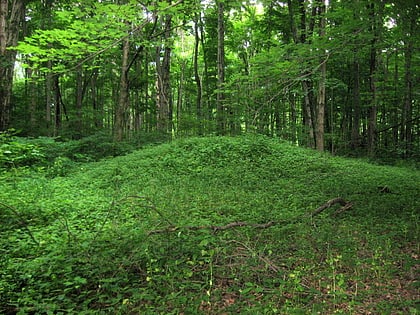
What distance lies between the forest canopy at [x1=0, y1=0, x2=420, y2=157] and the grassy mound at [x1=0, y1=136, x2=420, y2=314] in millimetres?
2050

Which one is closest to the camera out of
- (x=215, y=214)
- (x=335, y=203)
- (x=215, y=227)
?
(x=215, y=227)

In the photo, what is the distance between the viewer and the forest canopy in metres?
3.94

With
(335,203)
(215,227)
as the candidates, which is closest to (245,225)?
(215,227)

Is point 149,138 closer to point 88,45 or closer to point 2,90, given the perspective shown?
point 2,90

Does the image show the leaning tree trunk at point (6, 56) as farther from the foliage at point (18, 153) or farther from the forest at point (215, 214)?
the foliage at point (18, 153)

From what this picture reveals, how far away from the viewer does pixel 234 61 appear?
90.1 ft

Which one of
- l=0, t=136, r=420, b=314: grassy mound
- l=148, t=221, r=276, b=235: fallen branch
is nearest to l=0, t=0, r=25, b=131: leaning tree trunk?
l=0, t=136, r=420, b=314: grassy mound

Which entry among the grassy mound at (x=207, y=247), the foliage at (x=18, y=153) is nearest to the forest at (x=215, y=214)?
the grassy mound at (x=207, y=247)

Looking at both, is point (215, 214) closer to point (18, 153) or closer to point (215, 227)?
point (215, 227)

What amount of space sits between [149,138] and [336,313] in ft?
42.5

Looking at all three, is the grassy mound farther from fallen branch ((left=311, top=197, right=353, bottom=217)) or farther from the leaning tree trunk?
the leaning tree trunk

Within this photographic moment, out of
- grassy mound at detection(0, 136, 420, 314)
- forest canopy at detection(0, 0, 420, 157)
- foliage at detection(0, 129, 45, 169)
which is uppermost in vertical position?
forest canopy at detection(0, 0, 420, 157)

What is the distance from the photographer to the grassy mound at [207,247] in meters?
3.15

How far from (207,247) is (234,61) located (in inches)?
1004
